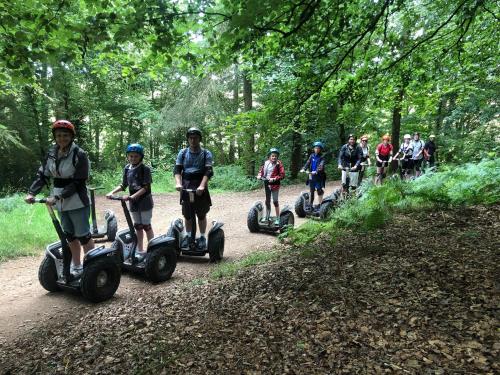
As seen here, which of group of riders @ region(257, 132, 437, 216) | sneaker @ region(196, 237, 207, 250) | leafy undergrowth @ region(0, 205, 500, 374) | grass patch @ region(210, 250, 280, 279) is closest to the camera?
leafy undergrowth @ region(0, 205, 500, 374)

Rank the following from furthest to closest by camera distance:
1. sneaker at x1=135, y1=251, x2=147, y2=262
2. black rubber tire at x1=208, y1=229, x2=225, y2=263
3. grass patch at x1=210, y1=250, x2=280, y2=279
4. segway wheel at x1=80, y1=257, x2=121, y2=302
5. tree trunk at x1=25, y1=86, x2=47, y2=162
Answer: tree trunk at x1=25, y1=86, x2=47, y2=162 < black rubber tire at x1=208, y1=229, x2=225, y2=263 < sneaker at x1=135, y1=251, x2=147, y2=262 < grass patch at x1=210, y1=250, x2=280, y2=279 < segway wheel at x1=80, y1=257, x2=121, y2=302

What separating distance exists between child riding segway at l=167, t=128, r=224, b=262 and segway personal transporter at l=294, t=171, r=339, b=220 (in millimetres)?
3782

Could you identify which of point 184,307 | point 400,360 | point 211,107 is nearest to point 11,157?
point 211,107

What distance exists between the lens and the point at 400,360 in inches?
108

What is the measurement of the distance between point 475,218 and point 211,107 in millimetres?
14790

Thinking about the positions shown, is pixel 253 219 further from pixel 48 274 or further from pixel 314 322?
pixel 314 322

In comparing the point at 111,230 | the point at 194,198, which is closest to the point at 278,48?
the point at 194,198

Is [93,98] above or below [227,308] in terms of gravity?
above

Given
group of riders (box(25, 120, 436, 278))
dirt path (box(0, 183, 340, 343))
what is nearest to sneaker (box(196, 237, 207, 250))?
group of riders (box(25, 120, 436, 278))

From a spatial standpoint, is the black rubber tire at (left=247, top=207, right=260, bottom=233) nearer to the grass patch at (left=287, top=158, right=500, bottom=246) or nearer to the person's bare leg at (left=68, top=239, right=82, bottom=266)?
the grass patch at (left=287, top=158, right=500, bottom=246)

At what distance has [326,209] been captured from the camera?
380 inches

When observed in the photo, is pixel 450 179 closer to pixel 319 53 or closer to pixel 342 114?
pixel 342 114

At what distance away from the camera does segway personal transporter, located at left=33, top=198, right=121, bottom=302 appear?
4.79 m

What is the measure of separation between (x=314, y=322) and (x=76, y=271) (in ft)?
11.5
